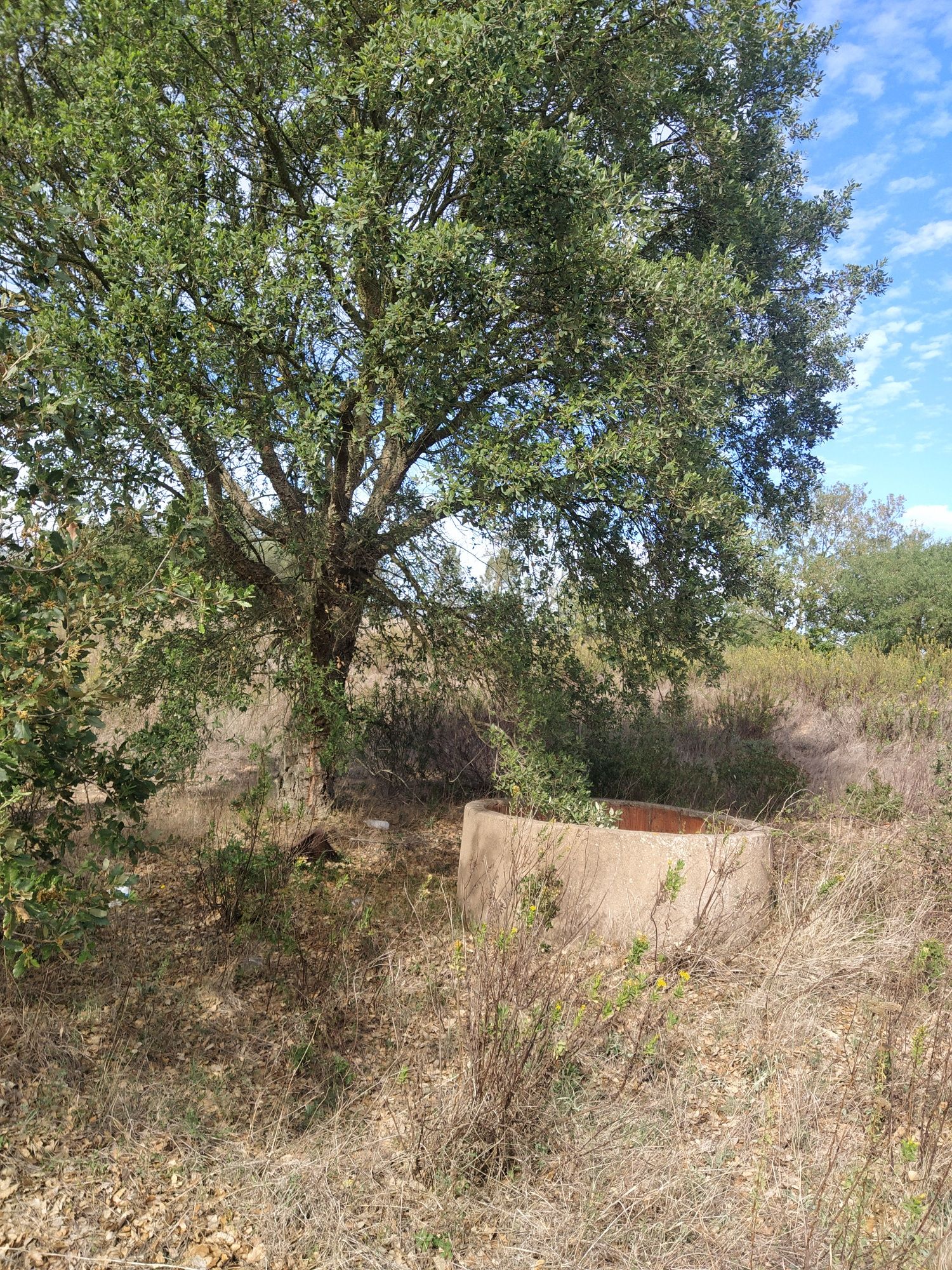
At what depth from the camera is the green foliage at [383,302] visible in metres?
4.98

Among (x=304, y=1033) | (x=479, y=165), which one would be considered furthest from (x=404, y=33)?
(x=304, y=1033)

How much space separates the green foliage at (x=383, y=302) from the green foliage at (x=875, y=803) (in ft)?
5.09

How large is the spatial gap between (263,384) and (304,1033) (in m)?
3.56

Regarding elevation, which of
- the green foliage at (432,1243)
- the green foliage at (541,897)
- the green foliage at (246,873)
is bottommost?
the green foliage at (432,1243)

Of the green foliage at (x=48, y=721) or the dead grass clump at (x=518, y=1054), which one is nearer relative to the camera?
the green foliage at (x=48, y=721)

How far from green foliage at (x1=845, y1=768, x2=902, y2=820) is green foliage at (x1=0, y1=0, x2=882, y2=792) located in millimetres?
1552

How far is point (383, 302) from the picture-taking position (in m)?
5.82

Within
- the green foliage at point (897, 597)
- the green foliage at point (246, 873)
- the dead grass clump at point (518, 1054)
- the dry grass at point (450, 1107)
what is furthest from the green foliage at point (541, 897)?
the green foliage at point (897, 597)

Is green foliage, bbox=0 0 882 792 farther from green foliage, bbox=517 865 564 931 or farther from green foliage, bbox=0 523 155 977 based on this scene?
green foliage, bbox=517 865 564 931

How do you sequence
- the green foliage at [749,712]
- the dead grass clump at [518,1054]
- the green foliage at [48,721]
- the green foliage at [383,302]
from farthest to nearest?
the green foliage at [749,712] → the green foliage at [383,302] → the dead grass clump at [518,1054] → the green foliage at [48,721]

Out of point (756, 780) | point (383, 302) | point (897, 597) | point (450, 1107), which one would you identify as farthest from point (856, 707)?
point (897, 597)

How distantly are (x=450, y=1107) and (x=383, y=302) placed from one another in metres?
4.54

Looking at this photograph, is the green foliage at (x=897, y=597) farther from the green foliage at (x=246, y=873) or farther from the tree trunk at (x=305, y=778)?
the green foliage at (x=246, y=873)

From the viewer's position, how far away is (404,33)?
5.01 meters
